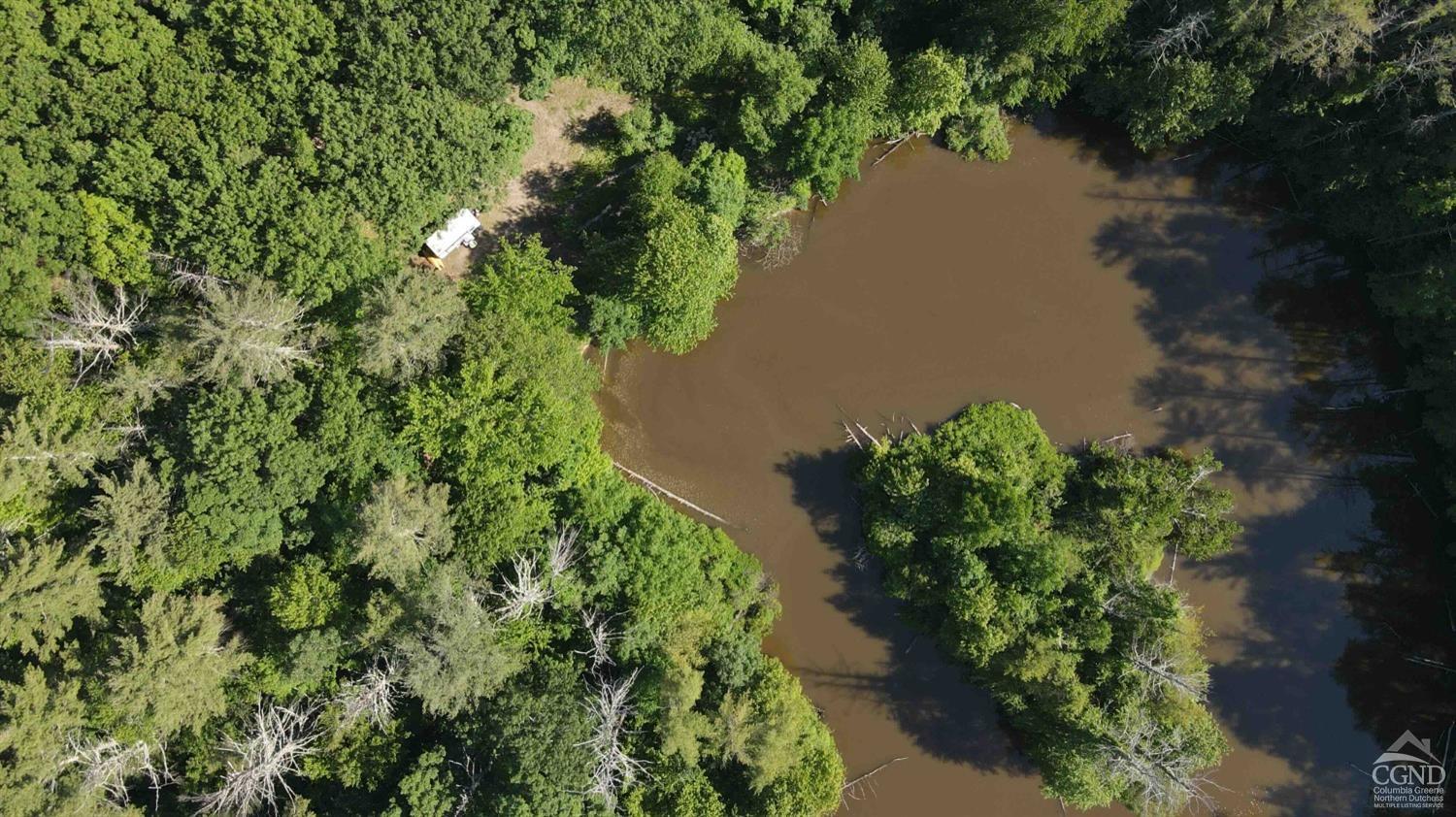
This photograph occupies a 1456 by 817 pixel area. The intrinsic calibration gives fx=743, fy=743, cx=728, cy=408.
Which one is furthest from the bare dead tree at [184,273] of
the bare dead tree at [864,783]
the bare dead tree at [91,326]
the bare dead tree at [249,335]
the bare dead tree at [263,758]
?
the bare dead tree at [864,783]

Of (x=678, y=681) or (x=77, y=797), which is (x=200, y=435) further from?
(x=678, y=681)

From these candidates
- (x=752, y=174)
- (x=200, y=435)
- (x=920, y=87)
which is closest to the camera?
(x=200, y=435)

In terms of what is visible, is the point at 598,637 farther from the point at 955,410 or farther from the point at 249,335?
the point at 955,410

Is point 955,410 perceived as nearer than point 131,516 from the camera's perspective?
No

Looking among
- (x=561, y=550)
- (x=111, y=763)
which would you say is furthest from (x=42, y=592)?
(x=561, y=550)

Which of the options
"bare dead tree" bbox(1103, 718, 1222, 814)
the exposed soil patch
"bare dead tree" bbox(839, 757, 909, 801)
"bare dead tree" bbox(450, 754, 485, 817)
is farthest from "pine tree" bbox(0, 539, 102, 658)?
"bare dead tree" bbox(1103, 718, 1222, 814)

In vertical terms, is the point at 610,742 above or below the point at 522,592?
below

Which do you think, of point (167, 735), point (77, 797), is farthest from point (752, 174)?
point (77, 797)
